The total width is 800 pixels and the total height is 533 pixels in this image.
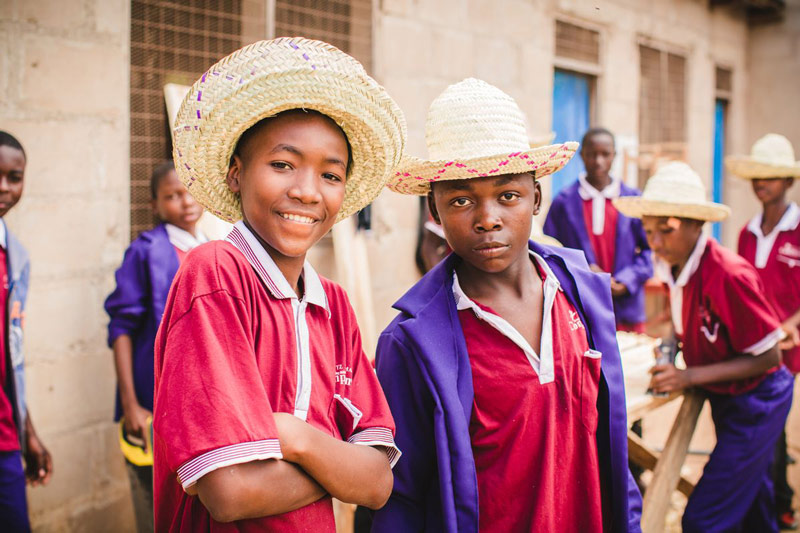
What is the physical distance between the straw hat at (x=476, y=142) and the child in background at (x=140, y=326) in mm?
1526

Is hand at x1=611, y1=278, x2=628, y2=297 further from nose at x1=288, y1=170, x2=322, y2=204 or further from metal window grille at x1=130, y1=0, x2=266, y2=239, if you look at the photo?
nose at x1=288, y1=170, x2=322, y2=204

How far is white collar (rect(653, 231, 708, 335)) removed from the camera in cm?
311

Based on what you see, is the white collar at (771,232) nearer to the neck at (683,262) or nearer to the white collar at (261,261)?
the neck at (683,262)

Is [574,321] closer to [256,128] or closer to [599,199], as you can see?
[256,128]

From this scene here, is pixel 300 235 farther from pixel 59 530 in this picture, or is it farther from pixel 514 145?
pixel 59 530

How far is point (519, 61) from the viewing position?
6.07 metres

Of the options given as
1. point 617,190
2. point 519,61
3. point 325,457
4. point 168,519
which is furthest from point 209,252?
point 519,61

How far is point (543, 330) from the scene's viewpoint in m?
1.83

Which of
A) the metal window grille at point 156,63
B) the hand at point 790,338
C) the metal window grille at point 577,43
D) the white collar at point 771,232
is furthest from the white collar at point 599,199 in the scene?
the metal window grille at point 156,63

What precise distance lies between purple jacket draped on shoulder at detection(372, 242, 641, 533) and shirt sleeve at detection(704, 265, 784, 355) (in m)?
1.33

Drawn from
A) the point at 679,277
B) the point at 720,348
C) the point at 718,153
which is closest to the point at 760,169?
the point at 679,277

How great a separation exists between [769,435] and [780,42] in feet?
31.0

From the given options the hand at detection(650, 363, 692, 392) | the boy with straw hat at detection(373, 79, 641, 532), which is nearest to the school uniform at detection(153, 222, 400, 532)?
the boy with straw hat at detection(373, 79, 641, 532)

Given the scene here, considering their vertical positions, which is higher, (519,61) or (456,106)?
(519,61)
